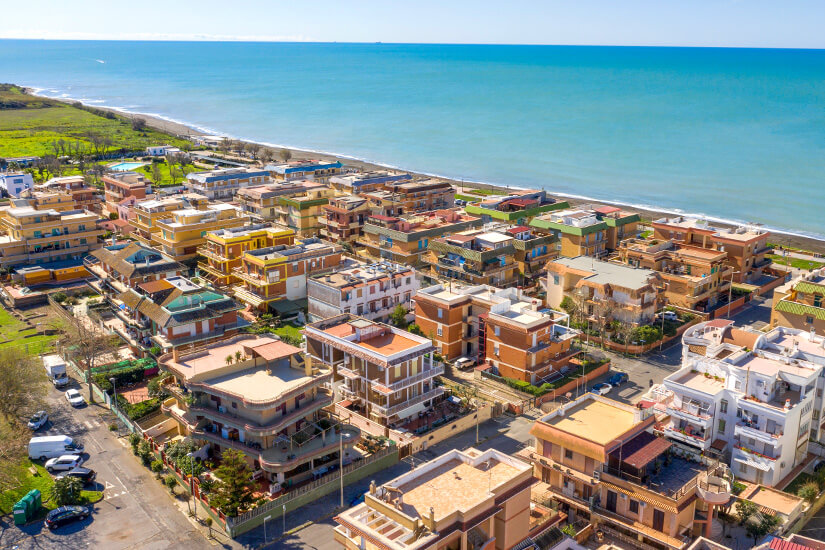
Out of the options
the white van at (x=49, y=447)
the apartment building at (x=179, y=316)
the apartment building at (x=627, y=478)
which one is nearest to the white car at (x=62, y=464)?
the white van at (x=49, y=447)

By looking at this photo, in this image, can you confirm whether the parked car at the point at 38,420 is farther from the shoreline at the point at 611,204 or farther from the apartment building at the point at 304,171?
the shoreline at the point at 611,204

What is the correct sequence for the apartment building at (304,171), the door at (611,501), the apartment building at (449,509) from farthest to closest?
1. the apartment building at (304,171)
2. the door at (611,501)
3. the apartment building at (449,509)

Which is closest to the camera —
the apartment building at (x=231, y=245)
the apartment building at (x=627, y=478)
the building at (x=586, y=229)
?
the apartment building at (x=627, y=478)

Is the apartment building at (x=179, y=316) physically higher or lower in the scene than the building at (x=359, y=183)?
lower

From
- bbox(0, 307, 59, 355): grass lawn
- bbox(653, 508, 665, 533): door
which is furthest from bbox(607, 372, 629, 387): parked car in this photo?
bbox(0, 307, 59, 355): grass lawn

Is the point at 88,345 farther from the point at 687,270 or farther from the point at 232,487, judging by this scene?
the point at 687,270

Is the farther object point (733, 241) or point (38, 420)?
point (733, 241)

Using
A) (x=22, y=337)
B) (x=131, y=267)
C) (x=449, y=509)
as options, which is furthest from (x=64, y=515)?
(x=22, y=337)

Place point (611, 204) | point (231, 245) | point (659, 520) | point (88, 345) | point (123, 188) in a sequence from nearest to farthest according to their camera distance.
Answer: point (659, 520), point (88, 345), point (231, 245), point (123, 188), point (611, 204)
